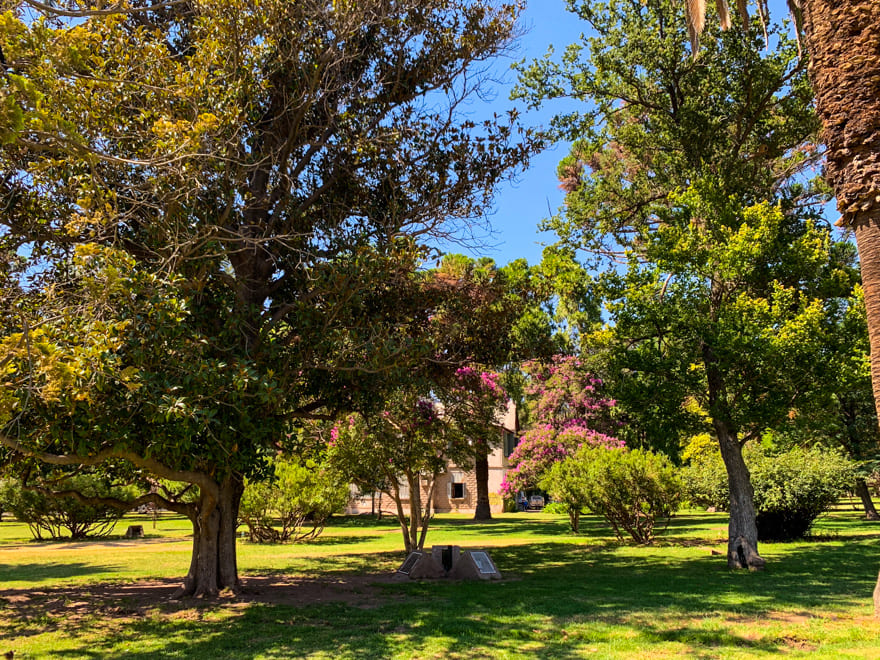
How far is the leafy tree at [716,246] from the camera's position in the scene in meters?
13.3

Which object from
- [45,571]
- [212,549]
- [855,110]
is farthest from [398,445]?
[855,110]

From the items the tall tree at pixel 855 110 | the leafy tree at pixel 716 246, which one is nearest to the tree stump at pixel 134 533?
the leafy tree at pixel 716 246

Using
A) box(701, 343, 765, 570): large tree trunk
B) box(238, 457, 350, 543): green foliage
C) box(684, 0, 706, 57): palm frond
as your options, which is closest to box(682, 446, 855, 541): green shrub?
box(701, 343, 765, 570): large tree trunk

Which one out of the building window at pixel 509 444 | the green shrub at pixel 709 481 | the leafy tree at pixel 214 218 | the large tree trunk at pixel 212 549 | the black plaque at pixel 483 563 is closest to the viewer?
the leafy tree at pixel 214 218

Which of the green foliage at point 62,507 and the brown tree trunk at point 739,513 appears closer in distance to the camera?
the brown tree trunk at point 739,513

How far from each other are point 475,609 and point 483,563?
3.43m

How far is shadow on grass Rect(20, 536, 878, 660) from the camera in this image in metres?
6.98

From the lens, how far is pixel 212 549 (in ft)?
35.3

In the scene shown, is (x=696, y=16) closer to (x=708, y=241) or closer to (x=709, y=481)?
(x=708, y=241)

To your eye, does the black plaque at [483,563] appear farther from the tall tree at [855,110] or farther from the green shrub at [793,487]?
the green shrub at [793,487]

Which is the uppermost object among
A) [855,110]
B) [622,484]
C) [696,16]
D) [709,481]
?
[696,16]

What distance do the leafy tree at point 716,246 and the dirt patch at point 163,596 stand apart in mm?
7302

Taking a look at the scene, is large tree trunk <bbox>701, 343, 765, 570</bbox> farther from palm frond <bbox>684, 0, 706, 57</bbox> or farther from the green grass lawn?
palm frond <bbox>684, 0, 706, 57</bbox>

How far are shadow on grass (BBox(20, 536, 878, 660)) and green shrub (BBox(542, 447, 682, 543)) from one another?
12.0ft
